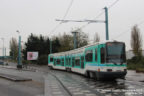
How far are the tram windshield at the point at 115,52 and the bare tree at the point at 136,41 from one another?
27.5 meters

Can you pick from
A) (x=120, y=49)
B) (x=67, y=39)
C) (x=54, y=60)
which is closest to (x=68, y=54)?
(x=54, y=60)

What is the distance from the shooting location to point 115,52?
584 inches

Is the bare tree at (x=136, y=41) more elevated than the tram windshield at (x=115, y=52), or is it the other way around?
the bare tree at (x=136, y=41)

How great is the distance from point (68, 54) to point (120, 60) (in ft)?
44.9

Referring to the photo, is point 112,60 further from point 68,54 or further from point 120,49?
point 68,54

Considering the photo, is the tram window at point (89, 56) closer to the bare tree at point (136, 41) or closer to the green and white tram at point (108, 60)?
the green and white tram at point (108, 60)

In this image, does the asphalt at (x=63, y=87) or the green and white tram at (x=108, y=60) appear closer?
the asphalt at (x=63, y=87)

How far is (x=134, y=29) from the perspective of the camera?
142 feet

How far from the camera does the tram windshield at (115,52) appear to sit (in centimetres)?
1462

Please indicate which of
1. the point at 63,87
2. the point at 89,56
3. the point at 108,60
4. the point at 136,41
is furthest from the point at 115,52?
the point at 136,41

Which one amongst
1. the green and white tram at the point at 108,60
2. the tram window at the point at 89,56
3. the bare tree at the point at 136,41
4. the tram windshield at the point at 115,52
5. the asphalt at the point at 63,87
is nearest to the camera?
the asphalt at the point at 63,87

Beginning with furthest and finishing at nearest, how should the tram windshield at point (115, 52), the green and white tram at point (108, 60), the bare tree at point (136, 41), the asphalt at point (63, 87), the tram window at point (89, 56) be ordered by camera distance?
the bare tree at point (136, 41) → the tram window at point (89, 56) → the tram windshield at point (115, 52) → the green and white tram at point (108, 60) → the asphalt at point (63, 87)

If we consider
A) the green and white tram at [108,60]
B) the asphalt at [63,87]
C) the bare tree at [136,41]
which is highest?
the bare tree at [136,41]

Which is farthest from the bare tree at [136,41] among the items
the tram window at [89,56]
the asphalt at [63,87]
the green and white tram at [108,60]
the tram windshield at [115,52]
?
the tram windshield at [115,52]
